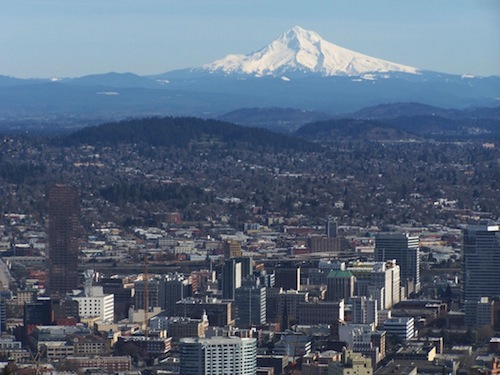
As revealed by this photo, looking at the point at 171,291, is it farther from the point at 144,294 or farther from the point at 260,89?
the point at 260,89

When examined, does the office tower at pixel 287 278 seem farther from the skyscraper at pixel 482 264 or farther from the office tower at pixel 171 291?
the skyscraper at pixel 482 264

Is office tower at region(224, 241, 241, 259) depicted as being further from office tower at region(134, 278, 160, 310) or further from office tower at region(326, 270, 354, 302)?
office tower at region(134, 278, 160, 310)

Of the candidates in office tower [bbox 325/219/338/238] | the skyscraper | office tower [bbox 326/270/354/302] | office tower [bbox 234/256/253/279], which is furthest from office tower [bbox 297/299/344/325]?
office tower [bbox 325/219/338/238]

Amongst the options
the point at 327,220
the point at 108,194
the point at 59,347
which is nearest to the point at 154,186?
the point at 108,194

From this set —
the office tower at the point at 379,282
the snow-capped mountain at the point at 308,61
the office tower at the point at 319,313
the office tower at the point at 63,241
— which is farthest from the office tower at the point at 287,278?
the snow-capped mountain at the point at 308,61

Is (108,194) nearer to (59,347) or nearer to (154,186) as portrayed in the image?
(154,186)
